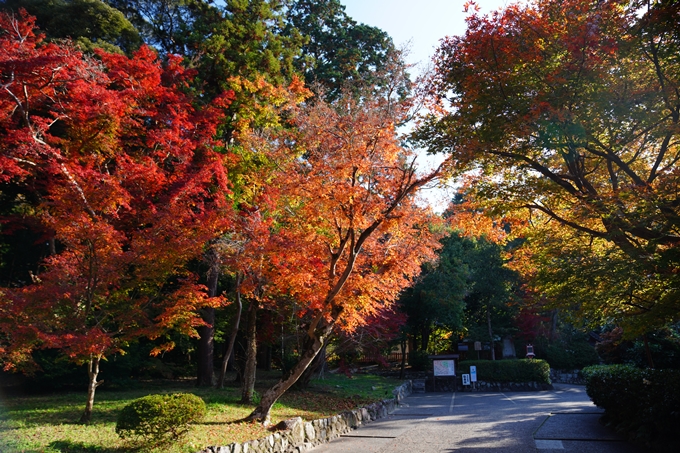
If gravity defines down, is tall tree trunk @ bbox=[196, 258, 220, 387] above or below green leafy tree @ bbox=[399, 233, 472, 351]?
below

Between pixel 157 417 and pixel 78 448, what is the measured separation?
1.19 m

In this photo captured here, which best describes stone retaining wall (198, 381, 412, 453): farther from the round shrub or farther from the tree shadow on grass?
the tree shadow on grass

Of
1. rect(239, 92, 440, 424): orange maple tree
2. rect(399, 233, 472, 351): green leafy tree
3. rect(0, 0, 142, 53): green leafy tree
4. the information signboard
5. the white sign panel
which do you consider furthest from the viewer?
rect(399, 233, 472, 351): green leafy tree

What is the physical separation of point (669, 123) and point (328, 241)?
21.1ft

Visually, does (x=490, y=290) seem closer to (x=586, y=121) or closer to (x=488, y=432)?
(x=488, y=432)

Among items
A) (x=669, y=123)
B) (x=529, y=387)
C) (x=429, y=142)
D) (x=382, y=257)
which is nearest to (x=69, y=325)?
(x=382, y=257)

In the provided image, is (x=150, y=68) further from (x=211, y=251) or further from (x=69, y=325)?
(x=69, y=325)

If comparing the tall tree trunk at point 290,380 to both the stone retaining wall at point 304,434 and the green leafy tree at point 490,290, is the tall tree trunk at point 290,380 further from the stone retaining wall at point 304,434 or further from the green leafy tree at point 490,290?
the green leafy tree at point 490,290

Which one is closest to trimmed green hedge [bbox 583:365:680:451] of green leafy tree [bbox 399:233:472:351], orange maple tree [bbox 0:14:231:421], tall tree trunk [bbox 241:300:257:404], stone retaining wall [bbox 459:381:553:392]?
tall tree trunk [bbox 241:300:257:404]

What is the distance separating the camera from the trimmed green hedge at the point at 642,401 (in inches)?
300

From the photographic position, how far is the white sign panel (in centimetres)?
2255

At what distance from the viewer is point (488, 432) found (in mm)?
10031

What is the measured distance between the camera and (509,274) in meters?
28.1

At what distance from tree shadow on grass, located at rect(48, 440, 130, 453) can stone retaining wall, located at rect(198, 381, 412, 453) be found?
4.15 ft
